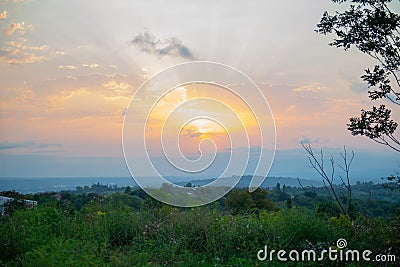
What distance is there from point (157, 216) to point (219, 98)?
2503 mm

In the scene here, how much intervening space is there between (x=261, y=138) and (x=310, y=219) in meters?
1.87

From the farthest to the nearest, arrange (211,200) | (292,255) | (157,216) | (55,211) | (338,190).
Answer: (338,190), (211,200), (157,216), (55,211), (292,255)

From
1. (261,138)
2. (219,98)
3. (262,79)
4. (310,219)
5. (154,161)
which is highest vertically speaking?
(262,79)

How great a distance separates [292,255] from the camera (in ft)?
18.9

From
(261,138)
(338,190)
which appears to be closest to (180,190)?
(261,138)

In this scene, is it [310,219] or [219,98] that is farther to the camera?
[219,98]

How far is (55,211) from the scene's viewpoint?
6.92 meters

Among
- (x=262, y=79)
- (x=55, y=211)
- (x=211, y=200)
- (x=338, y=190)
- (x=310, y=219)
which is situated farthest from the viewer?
(x=262, y=79)

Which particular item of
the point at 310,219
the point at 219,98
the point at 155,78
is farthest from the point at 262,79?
the point at 310,219

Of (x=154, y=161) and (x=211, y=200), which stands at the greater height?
(x=154, y=161)

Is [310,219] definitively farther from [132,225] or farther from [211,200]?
[132,225]

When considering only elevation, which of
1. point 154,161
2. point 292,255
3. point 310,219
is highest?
point 154,161

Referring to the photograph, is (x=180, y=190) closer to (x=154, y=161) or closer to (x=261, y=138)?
(x=154, y=161)

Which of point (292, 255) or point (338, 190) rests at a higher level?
point (338, 190)
